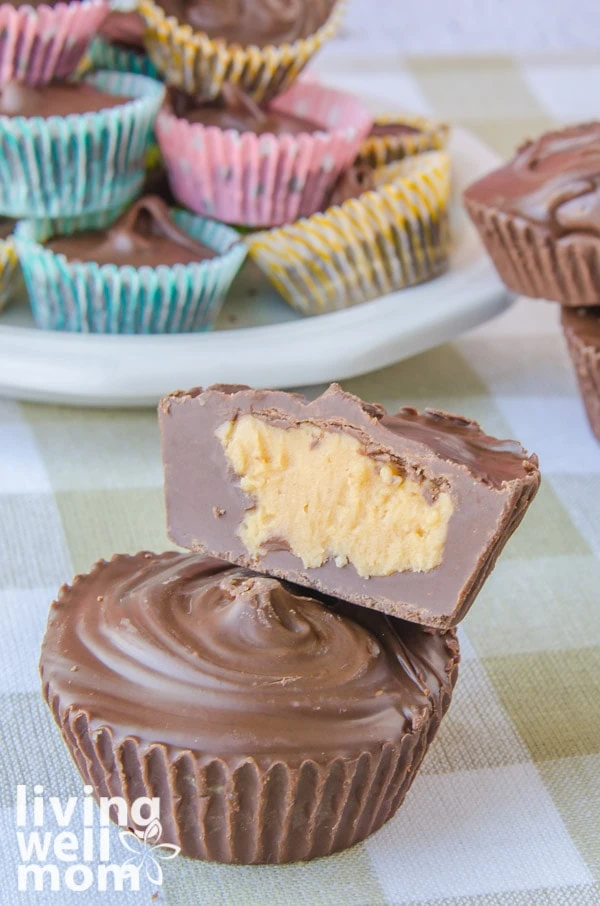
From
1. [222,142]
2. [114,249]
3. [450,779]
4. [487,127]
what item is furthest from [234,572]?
[487,127]

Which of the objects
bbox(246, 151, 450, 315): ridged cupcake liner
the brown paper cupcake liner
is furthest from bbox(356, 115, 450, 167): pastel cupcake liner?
the brown paper cupcake liner

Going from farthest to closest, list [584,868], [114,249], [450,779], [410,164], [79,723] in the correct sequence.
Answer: [410,164]
[114,249]
[450,779]
[584,868]
[79,723]

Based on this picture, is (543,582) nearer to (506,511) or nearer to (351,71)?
(506,511)

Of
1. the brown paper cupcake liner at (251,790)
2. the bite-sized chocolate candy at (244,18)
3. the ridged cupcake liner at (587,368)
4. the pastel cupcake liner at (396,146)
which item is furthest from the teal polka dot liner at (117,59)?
the brown paper cupcake liner at (251,790)

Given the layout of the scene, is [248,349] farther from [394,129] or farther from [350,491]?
[394,129]

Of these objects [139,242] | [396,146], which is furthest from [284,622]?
[396,146]

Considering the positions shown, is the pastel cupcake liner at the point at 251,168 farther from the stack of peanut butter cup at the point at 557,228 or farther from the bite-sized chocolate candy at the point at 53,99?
the stack of peanut butter cup at the point at 557,228

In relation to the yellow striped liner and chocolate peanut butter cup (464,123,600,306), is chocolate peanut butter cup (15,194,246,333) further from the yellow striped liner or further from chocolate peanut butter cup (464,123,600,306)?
chocolate peanut butter cup (464,123,600,306)
